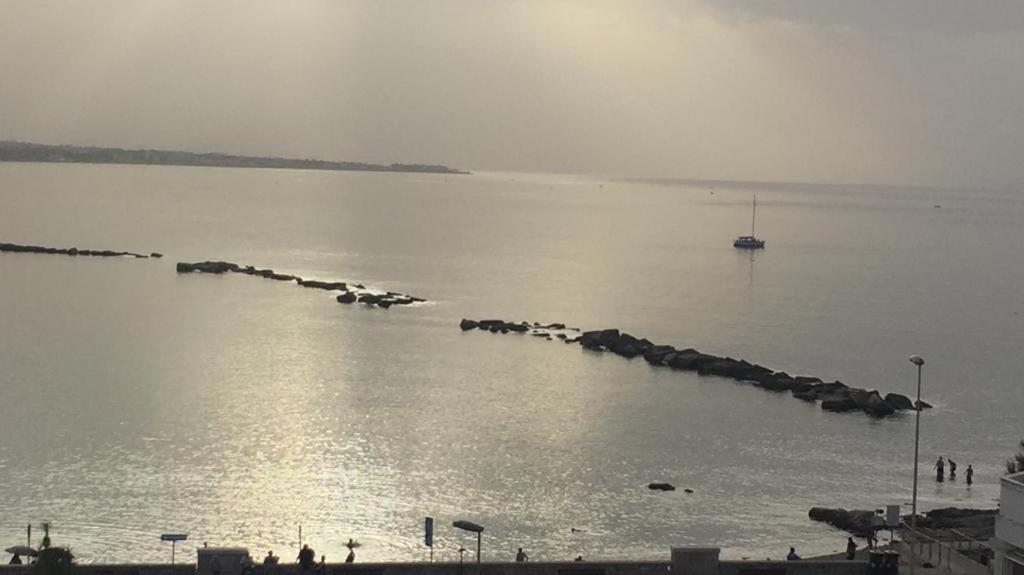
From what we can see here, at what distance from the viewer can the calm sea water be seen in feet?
88.3

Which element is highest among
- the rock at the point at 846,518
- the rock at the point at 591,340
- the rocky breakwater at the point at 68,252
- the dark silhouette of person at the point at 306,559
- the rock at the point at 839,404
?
the rocky breakwater at the point at 68,252

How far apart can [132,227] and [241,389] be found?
84721 mm

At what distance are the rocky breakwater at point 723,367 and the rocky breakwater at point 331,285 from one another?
27.2 ft

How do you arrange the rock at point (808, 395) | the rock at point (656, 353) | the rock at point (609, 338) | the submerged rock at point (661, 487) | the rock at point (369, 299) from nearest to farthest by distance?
the submerged rock at point (661, 487) < the rock at point (808, 395) < the rock at point (656, 353) < the rock at point (609, 338) < the rock at point (369, 299)

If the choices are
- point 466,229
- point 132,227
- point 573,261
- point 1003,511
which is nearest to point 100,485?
point 1003,511

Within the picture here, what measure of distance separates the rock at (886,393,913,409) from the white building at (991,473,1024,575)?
85.0ft

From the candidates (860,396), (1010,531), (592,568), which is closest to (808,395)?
(860,396)

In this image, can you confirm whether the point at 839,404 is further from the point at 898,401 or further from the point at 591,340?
the point at 591,340

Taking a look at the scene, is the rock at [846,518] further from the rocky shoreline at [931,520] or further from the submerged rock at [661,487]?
the submerged rock at [661,487]

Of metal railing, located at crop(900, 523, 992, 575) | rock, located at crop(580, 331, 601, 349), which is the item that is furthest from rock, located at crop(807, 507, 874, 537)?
rock, located at crop(580, 331, 601, 349)

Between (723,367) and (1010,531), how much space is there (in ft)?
104

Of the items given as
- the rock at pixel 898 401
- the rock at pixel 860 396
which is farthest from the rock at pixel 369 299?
the rock at pixel 898 401

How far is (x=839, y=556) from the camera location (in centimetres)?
2166

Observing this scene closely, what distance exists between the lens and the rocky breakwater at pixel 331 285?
65.5m
